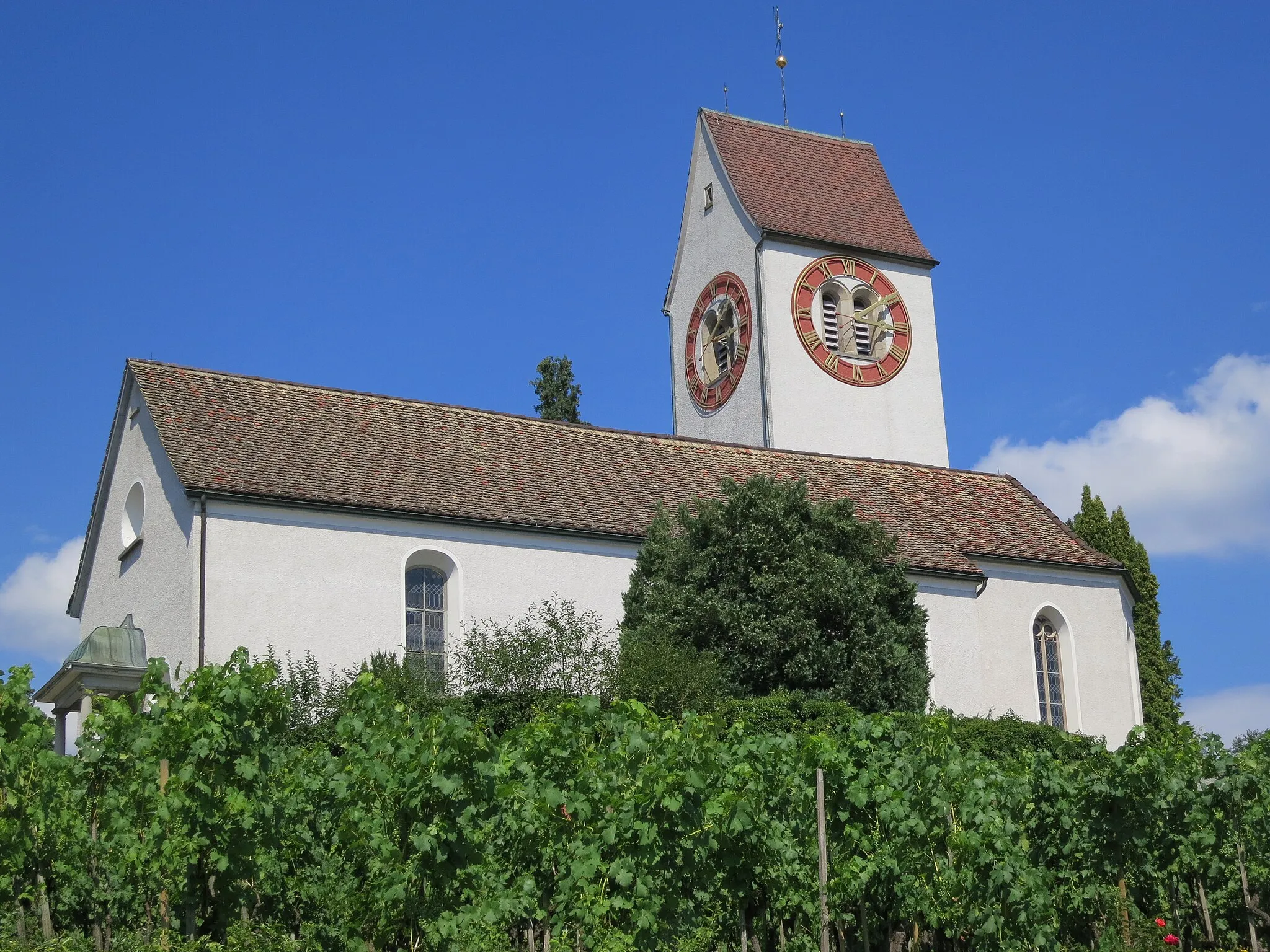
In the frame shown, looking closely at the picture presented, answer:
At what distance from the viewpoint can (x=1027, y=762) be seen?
1788 centimetres

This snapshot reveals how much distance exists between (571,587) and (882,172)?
2367 centimetres

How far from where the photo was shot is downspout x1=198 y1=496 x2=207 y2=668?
25.2m

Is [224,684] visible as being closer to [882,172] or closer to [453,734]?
[453,734]

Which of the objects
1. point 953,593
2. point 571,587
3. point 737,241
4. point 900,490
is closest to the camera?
point 571,587

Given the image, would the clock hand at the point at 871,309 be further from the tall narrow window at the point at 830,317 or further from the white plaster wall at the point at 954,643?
the white plaster wall at the point at 954,643

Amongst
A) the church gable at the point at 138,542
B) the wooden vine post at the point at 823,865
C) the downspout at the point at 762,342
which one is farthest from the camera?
the downspout at the point at 762,342

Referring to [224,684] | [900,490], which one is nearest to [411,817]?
[224,684]

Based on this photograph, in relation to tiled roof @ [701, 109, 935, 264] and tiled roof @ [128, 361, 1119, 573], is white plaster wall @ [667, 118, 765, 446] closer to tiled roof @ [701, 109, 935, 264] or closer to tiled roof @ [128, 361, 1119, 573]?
tiled roof @ [701, 109, 935, 264]

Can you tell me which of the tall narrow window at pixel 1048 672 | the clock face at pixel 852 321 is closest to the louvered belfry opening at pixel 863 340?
the clock face at pixel 852 321

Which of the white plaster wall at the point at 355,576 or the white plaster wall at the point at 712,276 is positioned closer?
the white plaster wall at the point at 355,576

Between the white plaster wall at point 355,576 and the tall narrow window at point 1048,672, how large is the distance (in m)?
9.77

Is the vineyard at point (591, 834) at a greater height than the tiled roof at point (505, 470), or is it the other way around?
the tiled roof at point (505, 470)

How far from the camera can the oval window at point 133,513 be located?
28.5 metres

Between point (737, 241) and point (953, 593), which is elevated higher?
point (737, 241)
